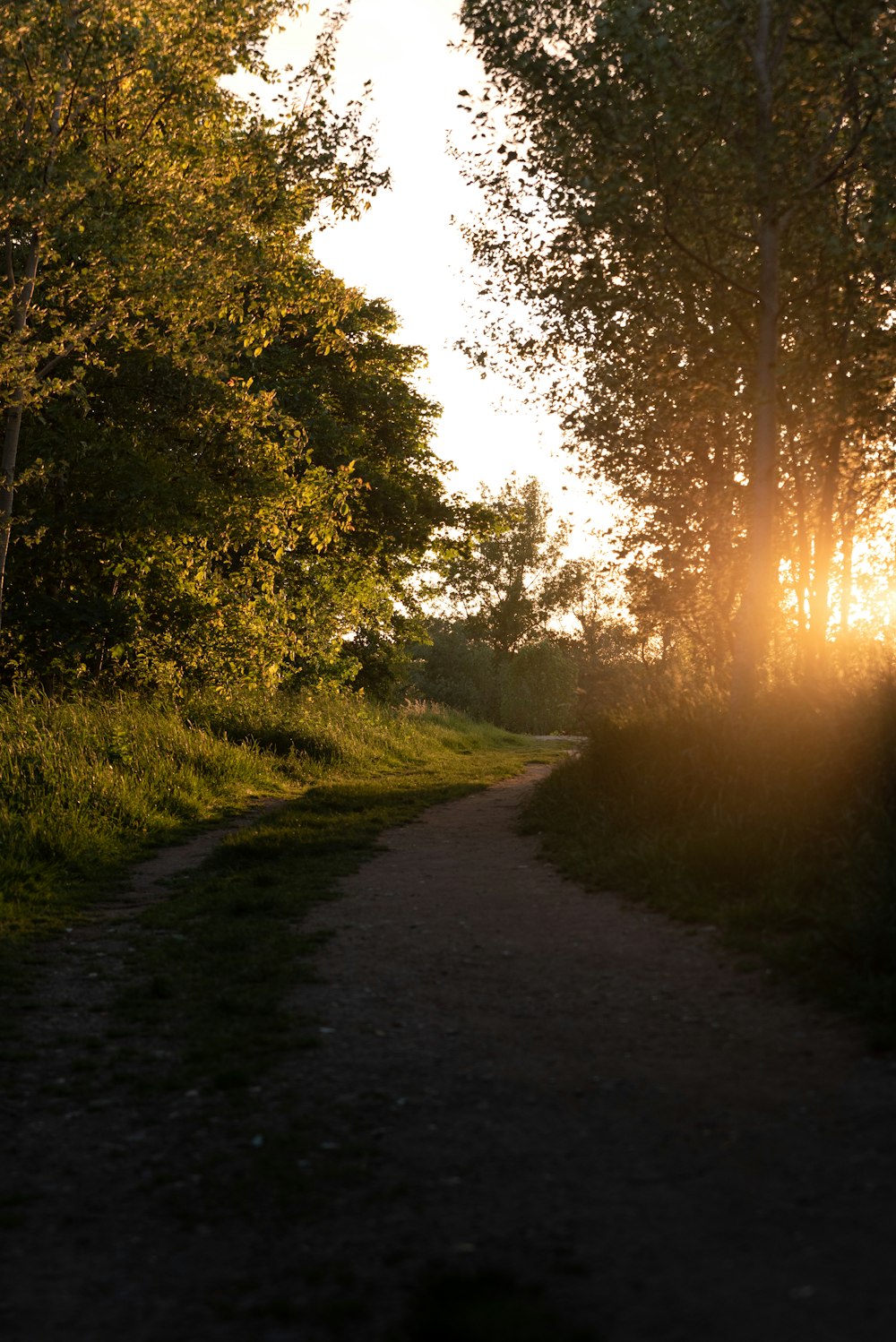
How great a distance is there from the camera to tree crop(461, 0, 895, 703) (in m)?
13.2

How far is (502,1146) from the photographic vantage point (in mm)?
5004

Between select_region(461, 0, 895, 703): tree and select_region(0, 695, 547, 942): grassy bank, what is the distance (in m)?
7.67

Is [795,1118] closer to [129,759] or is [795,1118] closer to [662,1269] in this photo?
[662,1269]

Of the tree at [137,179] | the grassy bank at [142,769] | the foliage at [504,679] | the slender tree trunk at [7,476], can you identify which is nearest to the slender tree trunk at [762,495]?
the grassy bank at [142,769]

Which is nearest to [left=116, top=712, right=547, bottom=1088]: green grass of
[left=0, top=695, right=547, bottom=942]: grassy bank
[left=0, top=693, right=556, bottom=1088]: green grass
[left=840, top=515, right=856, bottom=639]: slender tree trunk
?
[left=0, top=693, right=556, bottom=1088]: green grass

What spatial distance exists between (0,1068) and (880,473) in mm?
15571

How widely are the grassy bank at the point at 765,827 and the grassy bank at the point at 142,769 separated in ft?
13.1

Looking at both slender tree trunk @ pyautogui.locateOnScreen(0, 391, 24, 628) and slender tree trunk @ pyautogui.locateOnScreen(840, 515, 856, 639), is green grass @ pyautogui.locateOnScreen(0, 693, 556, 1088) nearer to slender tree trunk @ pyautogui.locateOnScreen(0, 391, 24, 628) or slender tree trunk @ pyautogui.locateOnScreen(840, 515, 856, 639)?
slender tree trunk @ pyautogui.locateOnScreen(0, 391, 24, 628)

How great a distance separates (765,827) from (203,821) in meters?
8.31

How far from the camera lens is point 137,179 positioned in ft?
58.0

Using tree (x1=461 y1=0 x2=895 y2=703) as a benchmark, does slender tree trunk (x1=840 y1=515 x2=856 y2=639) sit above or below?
below

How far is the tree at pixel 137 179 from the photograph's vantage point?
1600 cm

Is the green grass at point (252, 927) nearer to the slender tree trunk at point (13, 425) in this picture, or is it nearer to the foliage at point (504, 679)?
the slender tree trunk at point (13, 425)

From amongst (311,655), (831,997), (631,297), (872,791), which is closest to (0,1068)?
(831,997)
